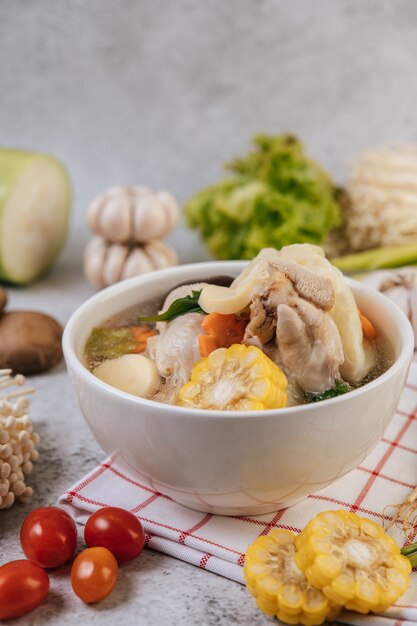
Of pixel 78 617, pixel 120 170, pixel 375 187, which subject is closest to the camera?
pixel 78 617

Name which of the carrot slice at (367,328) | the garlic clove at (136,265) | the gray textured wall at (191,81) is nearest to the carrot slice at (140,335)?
the carrot slice at (367,328)

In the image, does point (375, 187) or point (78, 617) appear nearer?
point (78, 617)

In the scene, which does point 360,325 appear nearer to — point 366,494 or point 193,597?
point 366,494

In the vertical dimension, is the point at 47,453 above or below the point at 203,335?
below

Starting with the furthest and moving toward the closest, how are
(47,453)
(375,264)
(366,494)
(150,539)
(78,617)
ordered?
(375,264) < (47,453) < (366,494) < (150,539) < (78,617)

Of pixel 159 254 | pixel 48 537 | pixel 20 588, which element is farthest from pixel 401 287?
pixel 20 588

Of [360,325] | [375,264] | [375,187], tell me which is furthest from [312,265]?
[375,187]
